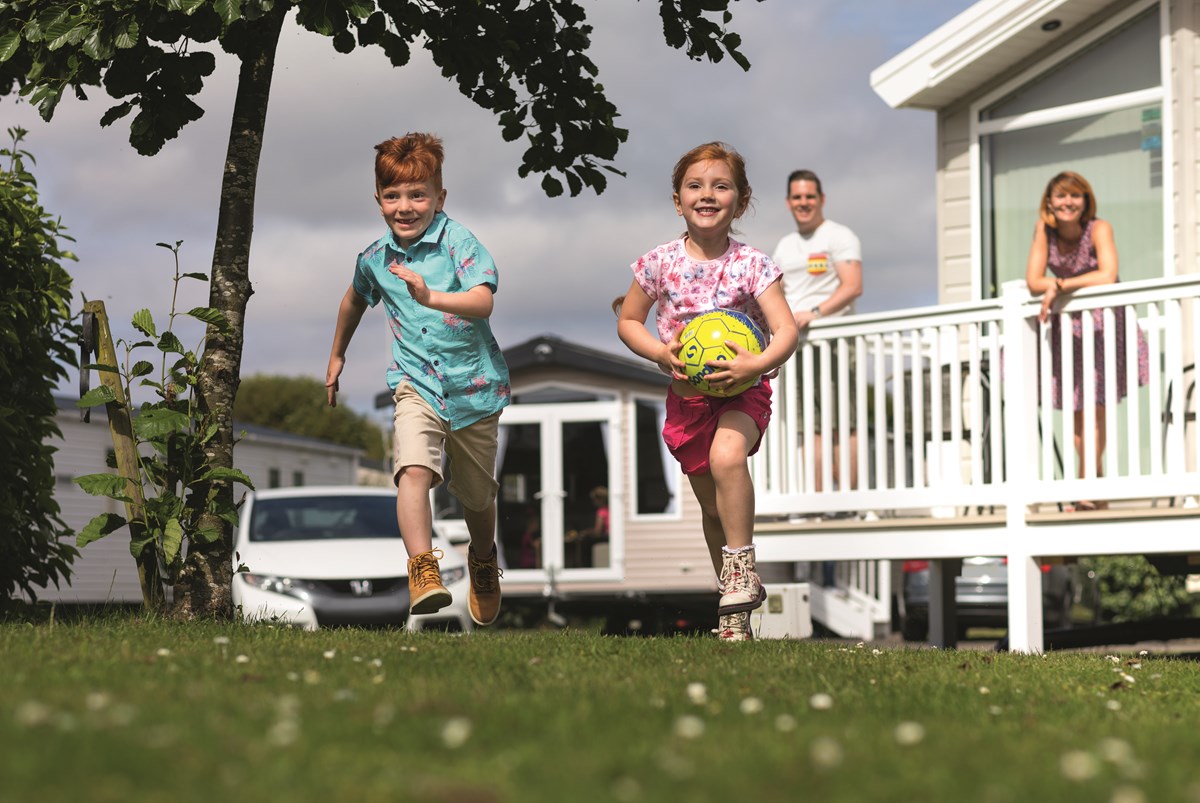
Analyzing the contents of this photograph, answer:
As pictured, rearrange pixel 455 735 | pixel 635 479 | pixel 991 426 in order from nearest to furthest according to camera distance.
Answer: pixel 455 735 < pixel 991 426 < pixel 635 479

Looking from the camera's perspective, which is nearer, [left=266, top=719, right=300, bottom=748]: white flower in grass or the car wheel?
[left=266, top=719, right=300, bottom=748]: white flower in grass

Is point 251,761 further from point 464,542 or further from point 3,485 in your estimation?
point 464,542

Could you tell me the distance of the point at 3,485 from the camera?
6.99 metres

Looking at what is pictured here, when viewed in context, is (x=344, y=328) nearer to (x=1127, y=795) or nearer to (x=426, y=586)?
(x=426, y=586)

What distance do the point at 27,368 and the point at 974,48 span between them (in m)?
7.81

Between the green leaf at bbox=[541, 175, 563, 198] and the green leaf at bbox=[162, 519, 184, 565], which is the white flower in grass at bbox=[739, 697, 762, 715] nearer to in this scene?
the green leaf at bbox=[162, 519, 184, 565]

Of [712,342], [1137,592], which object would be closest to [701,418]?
[712,342]

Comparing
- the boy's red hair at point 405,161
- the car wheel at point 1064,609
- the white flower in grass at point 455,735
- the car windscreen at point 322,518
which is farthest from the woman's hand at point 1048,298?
the car wheel at point 1064,609

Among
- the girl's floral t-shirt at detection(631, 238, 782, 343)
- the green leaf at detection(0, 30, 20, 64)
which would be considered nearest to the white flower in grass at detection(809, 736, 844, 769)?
the girl's floral t-shirt at detection(631, 238, 782, 343)

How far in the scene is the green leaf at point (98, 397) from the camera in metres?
6.01

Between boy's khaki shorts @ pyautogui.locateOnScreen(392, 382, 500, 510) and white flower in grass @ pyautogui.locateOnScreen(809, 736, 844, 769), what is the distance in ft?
10.5

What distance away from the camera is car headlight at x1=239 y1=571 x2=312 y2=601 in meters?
11.2

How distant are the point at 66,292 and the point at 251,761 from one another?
528 centimetres

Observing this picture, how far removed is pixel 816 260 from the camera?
10.2 meters
